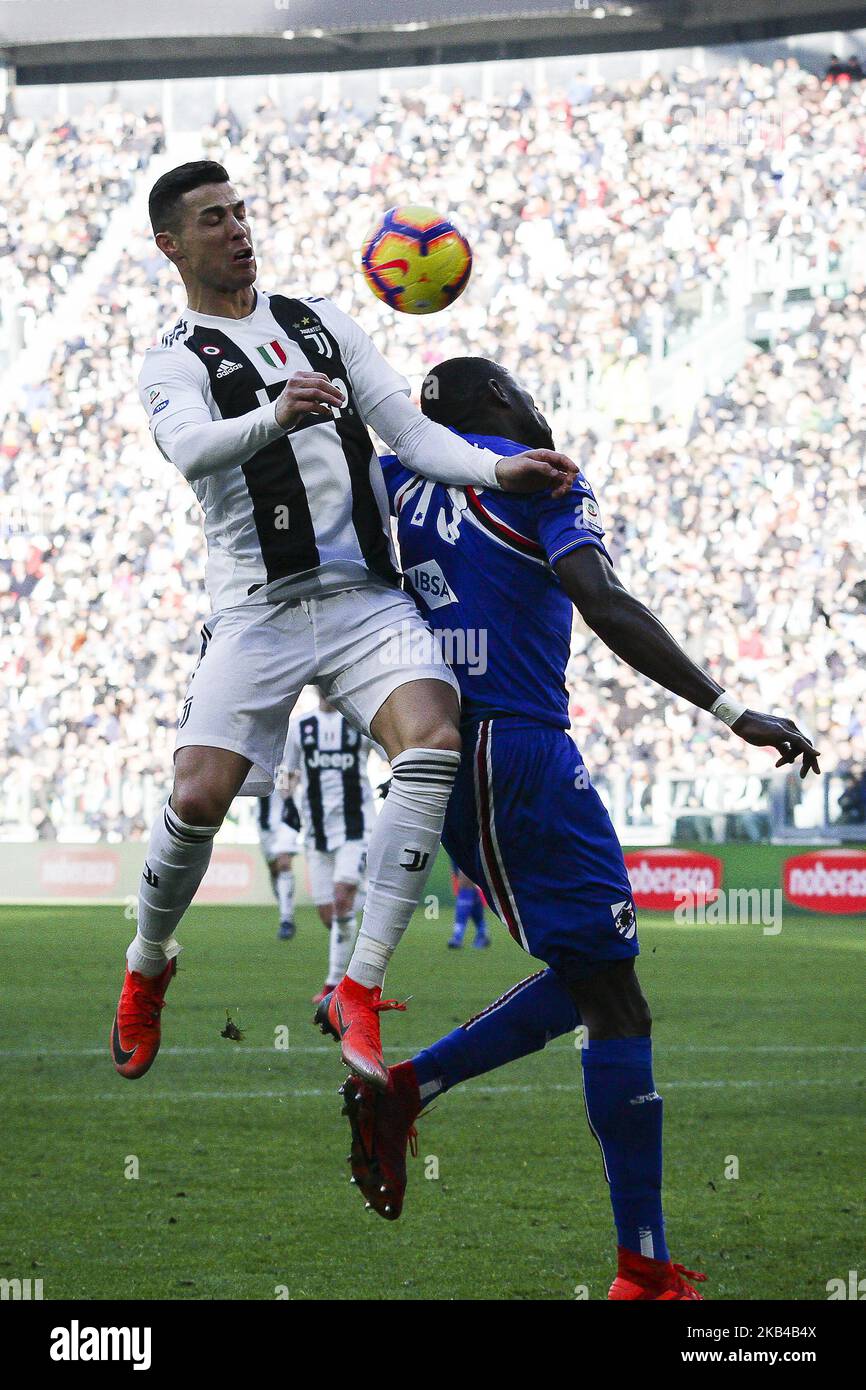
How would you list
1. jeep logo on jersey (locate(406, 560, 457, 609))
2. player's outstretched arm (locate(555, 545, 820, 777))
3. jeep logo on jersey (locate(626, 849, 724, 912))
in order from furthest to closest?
jeep logo on jersey (locate(626, 849, 724, 912)), jeep logo on jersey (locate(406, 560, 457, 609)), player's outstretched arm (locate(555, 545, 820, 777))

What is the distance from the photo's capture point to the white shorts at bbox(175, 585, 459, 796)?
4391mm

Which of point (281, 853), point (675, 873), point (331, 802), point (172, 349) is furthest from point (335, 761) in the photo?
point (172, 349)

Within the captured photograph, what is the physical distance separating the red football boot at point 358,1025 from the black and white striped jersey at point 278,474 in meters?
0.99

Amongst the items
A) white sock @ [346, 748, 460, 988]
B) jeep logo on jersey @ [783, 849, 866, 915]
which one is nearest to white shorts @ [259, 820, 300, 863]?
jeep logo on jersey @ [783, 849, 866, 915]

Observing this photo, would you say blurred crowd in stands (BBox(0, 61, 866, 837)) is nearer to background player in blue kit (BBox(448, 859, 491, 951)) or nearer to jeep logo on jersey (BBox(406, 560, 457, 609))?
background player in blue kit (BBox(448, 859, 491, 951))

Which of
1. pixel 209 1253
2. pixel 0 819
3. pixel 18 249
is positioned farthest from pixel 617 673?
pixel 209 1253

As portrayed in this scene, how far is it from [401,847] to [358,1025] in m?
0.43

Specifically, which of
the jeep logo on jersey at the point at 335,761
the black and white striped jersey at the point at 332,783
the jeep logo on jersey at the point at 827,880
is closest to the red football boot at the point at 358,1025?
the black and white striped jersey at the point at 332,783

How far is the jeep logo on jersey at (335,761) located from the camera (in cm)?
1241

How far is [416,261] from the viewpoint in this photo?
16.3 feet

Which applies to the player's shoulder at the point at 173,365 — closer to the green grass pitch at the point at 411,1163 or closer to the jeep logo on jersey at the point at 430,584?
the jeep logo on jersey at the point at 430,584

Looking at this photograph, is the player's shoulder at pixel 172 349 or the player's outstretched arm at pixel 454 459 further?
the player's shoulder at pixel 172 349

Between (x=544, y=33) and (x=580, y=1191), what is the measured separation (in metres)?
23.5

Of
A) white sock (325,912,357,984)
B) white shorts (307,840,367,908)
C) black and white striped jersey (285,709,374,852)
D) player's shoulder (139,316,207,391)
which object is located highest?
player's shoulder (139,316,207,391)
